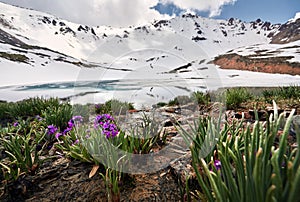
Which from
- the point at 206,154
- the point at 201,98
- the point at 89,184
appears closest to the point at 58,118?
the point at 89,184

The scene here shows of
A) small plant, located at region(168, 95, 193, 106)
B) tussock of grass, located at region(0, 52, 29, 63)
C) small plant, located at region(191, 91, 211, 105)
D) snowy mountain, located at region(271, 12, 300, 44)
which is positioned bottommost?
small plant, located at region(168, 95, 193, 106)

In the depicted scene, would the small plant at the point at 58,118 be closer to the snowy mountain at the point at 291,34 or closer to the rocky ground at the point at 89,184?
the rocky ground at the point at 89,184

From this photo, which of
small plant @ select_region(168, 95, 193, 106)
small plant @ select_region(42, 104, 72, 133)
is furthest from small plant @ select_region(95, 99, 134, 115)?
small plant @ select_region(168, 95, 193, 106)

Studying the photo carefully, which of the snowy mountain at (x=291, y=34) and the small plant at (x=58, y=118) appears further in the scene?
the snowy mountain at (x=291, y=34)

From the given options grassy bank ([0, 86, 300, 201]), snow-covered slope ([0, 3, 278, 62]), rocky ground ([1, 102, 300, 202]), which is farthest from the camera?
snow-covered slope ([0, 3, 278, 62])

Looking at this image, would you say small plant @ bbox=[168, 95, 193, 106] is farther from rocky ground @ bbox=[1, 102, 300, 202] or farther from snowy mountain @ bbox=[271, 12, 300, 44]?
snowy mountain @ bbox=[271, 12, 300, 44]

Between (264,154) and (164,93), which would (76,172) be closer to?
(264,154)

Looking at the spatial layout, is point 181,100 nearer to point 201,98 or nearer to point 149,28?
point 201,98

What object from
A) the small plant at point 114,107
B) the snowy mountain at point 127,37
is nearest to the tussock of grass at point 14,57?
the snowy mountain at point 127,37

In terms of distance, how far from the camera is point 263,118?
3.42m

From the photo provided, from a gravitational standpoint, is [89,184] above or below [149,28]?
below

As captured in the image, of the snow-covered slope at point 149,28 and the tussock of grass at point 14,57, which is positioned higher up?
the snow-covered slope at point 149,28

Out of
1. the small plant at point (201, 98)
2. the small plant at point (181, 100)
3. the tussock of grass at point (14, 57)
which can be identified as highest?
the tussock of grass at point (14, 57)

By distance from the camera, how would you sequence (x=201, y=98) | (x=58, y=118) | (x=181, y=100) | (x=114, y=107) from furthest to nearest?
(x=181, y=100), (x=201, y=98), (x=114, y=107), (x=58, y=118)
